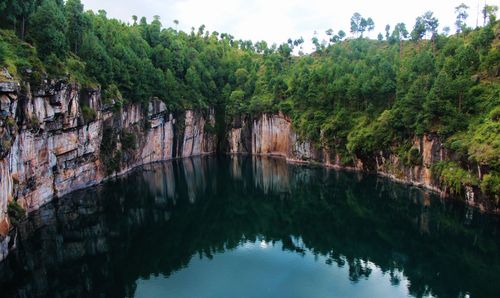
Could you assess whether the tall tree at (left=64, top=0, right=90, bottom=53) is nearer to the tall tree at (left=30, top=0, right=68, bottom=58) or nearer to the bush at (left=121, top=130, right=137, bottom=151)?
the tall tree at (left=30, top=0, right=68, bottom=58)

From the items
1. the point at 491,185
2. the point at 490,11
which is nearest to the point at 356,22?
the point at 490,11

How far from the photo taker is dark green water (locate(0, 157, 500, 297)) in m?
29.4

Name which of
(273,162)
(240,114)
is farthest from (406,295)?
(240,114)

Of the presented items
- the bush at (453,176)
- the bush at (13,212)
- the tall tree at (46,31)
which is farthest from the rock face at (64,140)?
the bush at (453,176)

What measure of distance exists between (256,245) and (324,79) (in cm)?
5064

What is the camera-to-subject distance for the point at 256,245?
39.0 meters

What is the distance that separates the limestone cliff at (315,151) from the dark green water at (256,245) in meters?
1.96

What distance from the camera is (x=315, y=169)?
74.9 m

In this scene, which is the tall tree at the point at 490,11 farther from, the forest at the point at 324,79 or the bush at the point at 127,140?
the bush at the point at 127,140

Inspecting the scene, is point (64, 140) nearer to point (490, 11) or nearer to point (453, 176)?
point (453, 176)

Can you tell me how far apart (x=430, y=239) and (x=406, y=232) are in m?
2.47

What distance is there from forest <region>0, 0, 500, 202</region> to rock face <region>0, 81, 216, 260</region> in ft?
7.06

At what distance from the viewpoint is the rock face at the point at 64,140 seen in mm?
32688

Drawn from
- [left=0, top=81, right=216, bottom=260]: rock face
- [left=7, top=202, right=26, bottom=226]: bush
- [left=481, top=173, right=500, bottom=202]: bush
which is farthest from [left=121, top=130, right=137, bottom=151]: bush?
[left=481, top=173, right=500, bottom=202]: bush
